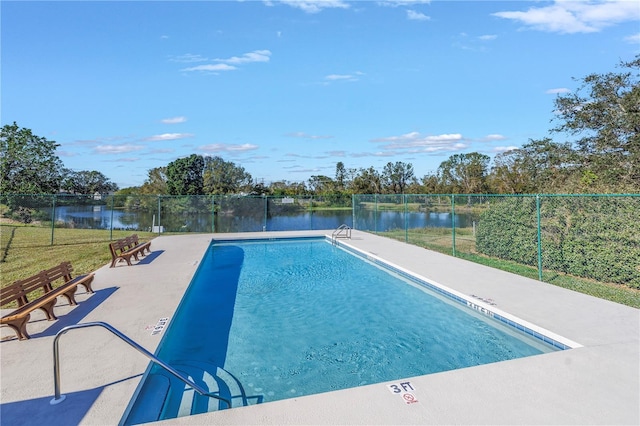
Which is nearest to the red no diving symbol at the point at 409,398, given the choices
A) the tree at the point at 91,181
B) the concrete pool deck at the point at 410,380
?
the concrete pool deck at the point at 410,380

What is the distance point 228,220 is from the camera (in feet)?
50.4

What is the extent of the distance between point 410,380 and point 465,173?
3943 centimetres

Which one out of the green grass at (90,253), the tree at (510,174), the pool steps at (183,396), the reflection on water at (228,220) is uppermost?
the tree at (510,174)

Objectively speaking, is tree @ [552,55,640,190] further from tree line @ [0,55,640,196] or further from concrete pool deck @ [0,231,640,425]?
concrete pool deck @ [0,231,640,425]

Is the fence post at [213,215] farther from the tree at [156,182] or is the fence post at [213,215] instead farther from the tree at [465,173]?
the tree at [156,182]

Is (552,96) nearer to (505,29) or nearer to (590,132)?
(590,132)

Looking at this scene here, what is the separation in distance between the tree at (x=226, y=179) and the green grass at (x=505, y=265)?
2749 centimetres

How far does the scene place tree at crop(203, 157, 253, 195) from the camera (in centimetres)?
3825

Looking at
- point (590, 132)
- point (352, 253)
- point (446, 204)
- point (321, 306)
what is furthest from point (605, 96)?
point (321, 306)

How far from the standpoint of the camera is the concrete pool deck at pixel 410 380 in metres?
2.47

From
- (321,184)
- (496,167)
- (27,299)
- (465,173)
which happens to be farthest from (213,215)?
(465,173)

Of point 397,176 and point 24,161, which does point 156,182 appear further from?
point 397,176

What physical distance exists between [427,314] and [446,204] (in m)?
6.42

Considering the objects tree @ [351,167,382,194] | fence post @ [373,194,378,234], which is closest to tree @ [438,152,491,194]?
tree @ [351,167,382,194]
